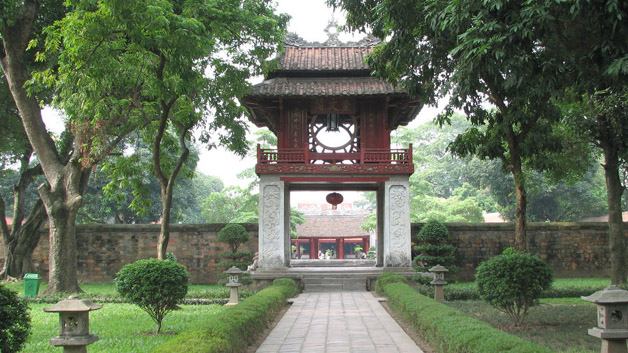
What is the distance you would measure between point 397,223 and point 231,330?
9287mm

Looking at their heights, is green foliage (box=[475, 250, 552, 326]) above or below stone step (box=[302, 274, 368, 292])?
above

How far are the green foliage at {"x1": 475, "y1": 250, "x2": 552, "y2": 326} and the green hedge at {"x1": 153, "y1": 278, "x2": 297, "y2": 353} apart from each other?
361 cm

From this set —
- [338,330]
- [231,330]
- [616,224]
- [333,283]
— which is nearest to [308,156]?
[333,283]

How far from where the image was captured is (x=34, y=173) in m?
18.2

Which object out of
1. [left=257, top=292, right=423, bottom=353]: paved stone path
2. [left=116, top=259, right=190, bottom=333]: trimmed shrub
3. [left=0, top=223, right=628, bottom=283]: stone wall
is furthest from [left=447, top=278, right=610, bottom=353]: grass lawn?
[left=0, top=223, right=628, bottom=283]: stone wall

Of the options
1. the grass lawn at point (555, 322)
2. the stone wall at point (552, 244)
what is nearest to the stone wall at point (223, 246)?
the stone wall at point (552, 244)

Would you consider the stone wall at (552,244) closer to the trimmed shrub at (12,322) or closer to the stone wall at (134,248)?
the stone wall at (134,248)

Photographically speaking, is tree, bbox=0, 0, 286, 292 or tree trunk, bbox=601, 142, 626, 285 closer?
tree, bbox=0, 0, 286, 292

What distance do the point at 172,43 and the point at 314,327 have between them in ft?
20.5

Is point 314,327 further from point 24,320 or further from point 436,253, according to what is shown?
point 436,253

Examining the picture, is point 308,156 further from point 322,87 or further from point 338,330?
point 338,330

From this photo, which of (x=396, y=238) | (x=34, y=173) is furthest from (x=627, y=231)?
(x=34, y=173)

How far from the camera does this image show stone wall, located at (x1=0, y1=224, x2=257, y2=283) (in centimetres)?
1891

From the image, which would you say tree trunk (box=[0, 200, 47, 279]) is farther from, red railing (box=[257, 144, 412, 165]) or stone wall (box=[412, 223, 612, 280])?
stone wall (box=[412, 223, 612, 280])
